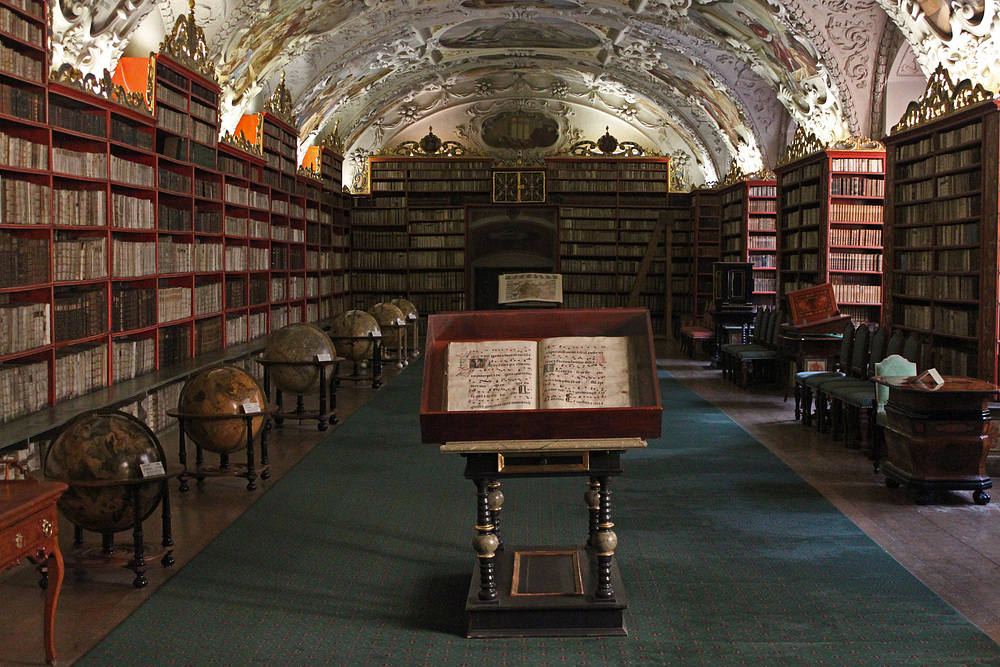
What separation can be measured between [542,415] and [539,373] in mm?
282

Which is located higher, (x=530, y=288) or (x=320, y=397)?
(x=530, y=288)

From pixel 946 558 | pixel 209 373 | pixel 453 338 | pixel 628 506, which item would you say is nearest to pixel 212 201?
pixel 209 373

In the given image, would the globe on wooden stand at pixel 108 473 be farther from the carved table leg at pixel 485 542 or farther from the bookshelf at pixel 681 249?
the bookshelf at pixel 681 249

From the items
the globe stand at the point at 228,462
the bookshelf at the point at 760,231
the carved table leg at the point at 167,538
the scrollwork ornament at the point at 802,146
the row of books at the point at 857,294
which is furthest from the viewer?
the bookshelf at the point at 760,231

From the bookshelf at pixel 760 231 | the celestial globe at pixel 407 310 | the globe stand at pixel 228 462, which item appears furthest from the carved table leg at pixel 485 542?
the bookshelf at pixel 760 231

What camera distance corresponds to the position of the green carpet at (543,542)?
4.31 metres

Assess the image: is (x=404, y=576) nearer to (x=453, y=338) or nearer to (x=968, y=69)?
(x=453, y=338)

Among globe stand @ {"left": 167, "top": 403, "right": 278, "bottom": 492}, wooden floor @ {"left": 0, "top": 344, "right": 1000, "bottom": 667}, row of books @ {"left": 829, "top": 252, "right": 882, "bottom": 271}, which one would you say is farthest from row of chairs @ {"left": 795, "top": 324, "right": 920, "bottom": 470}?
globe stand @ {"left": 167, "top": 403, "right": 278, "bottom": 492}

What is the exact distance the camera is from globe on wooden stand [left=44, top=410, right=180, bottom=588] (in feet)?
16.7

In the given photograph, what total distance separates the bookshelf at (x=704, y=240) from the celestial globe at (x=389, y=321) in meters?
8.64

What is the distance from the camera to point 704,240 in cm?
2230

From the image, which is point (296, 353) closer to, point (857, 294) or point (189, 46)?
point (189, 46)

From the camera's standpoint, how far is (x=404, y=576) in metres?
5.41

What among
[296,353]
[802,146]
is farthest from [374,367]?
[802,146]
